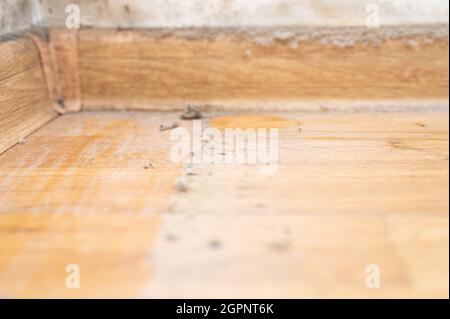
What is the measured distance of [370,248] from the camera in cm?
35

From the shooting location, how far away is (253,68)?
2.51 feet

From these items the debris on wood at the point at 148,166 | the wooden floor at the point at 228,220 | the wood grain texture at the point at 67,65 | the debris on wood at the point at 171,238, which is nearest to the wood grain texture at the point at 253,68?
the wood grain texture at the point at 67,65

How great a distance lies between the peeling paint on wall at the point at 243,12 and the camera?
751 mm

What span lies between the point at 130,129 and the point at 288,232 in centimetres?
38

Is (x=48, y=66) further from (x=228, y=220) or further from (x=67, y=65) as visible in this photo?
(x=228, y=220)

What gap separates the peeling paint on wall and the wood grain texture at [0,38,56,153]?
0.11m

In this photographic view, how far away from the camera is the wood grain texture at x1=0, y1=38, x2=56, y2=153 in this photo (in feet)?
2.07

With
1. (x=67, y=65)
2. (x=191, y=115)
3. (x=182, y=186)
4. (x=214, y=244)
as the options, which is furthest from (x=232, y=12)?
(x=214, y=244)

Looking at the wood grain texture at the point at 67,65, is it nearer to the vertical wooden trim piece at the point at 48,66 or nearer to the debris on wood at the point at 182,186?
the vertical wooden trim piece at the point at 48,66

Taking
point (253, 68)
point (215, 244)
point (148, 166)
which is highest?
point (253, 68)

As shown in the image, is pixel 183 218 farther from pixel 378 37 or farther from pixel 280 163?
pixel 378 37

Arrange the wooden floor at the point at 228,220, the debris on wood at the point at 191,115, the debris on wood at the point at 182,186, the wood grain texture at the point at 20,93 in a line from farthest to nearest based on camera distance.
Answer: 1. the debris on wood at the point at 191,115
2. the wood grain texture at the point at 20,93
3. the debris on wood at the point at 182,186
4. the wooden floor at the point at 228,220

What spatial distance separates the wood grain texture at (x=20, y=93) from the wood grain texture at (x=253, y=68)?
0.08 metres

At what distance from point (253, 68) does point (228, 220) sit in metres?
0.42
